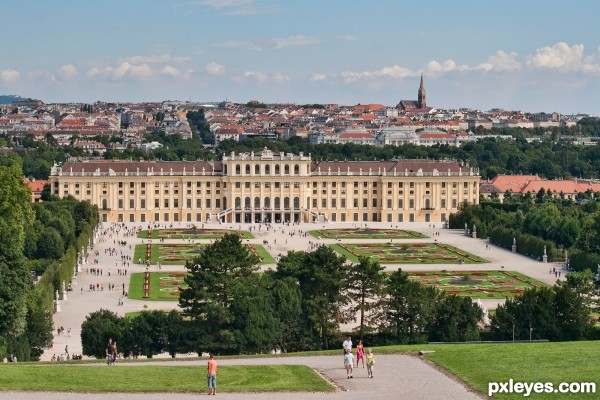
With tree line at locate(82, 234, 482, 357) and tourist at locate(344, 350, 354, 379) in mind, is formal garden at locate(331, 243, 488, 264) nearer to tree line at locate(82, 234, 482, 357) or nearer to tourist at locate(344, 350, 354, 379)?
tree line at locate(82, 234, 482, 357)

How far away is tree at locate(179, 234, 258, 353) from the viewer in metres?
41.2

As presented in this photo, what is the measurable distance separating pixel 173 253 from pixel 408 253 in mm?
14485

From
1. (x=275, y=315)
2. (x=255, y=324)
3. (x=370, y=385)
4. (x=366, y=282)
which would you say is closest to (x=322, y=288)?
(x=366, y=282)

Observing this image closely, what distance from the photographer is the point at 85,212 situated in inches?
3698

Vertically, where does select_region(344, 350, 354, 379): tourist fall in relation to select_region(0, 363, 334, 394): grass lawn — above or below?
above

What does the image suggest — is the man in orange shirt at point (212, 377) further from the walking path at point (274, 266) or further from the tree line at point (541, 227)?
the tree line at point (541, 227)

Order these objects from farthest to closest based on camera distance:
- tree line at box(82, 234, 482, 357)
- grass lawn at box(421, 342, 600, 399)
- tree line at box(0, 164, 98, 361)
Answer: tree line at box(82, 234, 482, 357)
tree line at box(0, 164, 98, 361)
grass lawn at box(421, 342, 600, 399)

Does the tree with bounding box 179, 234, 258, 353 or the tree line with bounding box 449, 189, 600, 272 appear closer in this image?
the tree with bounding box 179, 234, 258, 353

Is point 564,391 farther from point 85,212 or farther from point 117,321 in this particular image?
point 85,212

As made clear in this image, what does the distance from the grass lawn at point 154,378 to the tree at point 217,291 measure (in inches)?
405

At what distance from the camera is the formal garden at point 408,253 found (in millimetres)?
75000

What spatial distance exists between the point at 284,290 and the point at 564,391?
705 inches

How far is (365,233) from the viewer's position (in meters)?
95.8

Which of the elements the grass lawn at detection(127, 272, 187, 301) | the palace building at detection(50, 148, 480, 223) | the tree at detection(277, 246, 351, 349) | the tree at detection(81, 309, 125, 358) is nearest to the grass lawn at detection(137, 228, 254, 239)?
the palace building at detection(50, 148, 480, 223)
